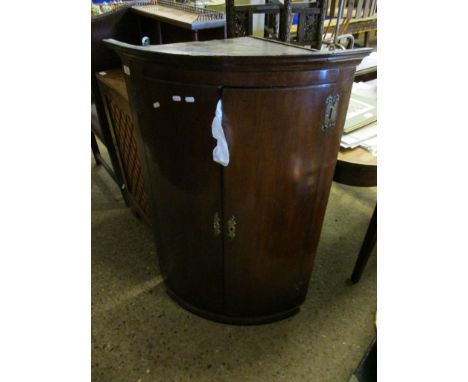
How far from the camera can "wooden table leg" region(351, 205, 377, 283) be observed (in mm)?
1382

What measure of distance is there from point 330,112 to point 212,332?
96 cm

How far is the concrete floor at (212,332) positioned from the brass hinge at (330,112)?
0.87m

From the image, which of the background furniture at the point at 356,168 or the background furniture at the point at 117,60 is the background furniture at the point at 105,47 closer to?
the background furniture at the point at 117,60

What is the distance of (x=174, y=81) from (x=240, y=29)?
0.59 meters

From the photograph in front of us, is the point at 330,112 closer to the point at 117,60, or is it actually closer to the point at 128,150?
the point at 128,150

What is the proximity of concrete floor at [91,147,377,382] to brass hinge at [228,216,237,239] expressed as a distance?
52cm

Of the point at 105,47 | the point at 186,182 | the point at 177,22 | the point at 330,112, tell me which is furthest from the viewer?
the point at 105,47

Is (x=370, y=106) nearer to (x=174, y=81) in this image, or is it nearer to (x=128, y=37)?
(x=174, y=81)

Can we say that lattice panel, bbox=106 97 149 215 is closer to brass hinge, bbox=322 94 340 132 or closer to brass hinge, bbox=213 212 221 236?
brass hinge, bbox=213 212 221 236

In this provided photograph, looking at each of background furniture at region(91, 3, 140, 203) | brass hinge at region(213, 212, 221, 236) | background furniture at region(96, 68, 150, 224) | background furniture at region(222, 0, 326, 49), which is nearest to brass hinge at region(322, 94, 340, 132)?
brass hinge at region(213, 212, 221, 236)

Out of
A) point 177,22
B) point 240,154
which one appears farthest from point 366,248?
point 177,22

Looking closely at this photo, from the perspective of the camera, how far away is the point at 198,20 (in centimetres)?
140

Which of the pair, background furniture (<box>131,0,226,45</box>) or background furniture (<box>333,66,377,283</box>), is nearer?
background furniture (<box>333,66,377,283</box>)

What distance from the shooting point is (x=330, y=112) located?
0.86m
